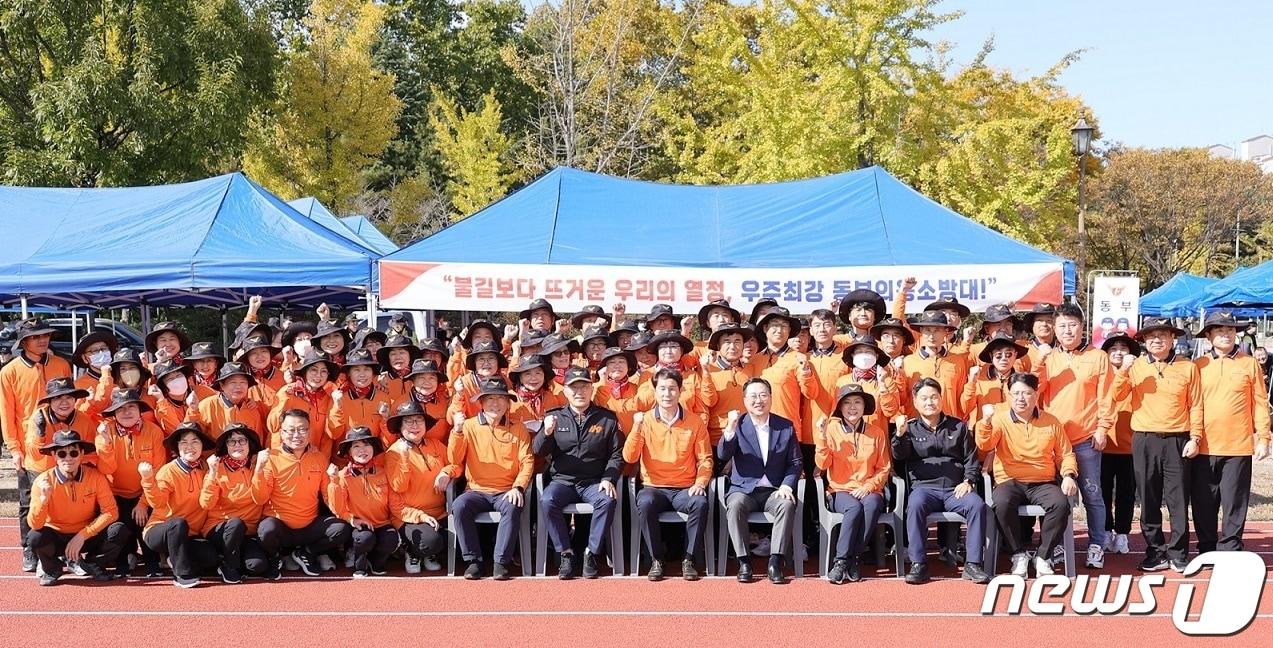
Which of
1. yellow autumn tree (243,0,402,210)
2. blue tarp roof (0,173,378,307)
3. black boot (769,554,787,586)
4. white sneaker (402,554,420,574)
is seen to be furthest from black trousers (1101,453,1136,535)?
yellow autumn tree (243,0,402,210)

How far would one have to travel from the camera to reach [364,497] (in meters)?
7.19

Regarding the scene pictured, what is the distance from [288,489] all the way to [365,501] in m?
0.49

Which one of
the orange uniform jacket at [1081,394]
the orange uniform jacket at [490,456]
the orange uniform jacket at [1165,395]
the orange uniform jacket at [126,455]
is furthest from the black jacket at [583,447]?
the orange uniform jacket at [1165,395]

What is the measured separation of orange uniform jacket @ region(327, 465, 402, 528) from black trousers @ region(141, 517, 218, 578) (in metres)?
0.80

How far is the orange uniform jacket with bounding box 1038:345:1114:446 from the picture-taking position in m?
7.30

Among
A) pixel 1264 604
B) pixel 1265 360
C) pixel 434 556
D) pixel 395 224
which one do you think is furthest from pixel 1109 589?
pixel 395 224

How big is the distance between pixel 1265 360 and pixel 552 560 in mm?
15291

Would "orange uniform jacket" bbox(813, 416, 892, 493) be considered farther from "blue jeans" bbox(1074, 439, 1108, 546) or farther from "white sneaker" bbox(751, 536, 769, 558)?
"blue jeans" bbox(1074, 439, 1108, 546)

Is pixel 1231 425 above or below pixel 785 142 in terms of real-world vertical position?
below

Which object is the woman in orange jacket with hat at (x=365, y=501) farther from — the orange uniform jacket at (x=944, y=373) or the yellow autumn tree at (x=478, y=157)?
the yellow autumn tree at (x=478, y=157)

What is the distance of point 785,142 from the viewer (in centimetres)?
2050

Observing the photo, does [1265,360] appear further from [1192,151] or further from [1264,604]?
[1192,151]

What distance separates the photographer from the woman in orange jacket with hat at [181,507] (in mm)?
6816

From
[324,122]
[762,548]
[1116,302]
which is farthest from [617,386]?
[324,122]
